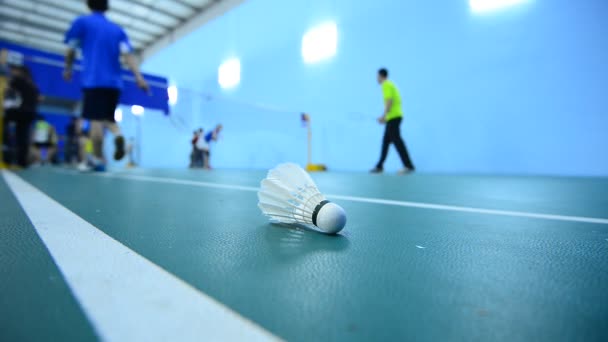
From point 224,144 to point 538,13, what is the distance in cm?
907

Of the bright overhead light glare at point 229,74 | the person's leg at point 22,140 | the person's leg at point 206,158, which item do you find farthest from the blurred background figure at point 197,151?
the person's leg at point 22,140

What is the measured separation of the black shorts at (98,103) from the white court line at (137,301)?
351 centimetres

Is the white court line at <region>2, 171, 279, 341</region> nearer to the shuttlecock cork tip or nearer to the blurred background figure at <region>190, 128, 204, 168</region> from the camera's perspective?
the shuttlecock cork tip

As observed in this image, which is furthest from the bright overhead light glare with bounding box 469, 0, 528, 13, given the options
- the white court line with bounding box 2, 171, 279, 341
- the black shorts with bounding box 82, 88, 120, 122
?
the white court line with bounding box 2, 171, 279, 341

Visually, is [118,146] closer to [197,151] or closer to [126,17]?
[197,151]

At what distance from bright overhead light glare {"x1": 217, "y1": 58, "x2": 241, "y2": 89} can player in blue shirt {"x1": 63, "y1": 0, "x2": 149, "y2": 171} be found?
7.51 metres

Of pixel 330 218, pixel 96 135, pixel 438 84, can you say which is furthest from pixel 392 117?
pixel 330 218

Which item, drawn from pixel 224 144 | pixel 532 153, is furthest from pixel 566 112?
pixel 224 144

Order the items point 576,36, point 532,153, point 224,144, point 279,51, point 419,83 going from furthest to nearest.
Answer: point 224,144, point 279,51, point 419,83, point 532,153, point 576,36

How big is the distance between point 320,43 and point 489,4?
3.95 meters

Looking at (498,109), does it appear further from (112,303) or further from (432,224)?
(112,303)

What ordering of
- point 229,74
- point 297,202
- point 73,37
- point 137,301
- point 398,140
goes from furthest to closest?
point 229,74 < point 398,140 < point 73,37 < point 297,202 < point 137,301

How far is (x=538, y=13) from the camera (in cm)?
529

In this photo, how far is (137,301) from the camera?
0.43 m
